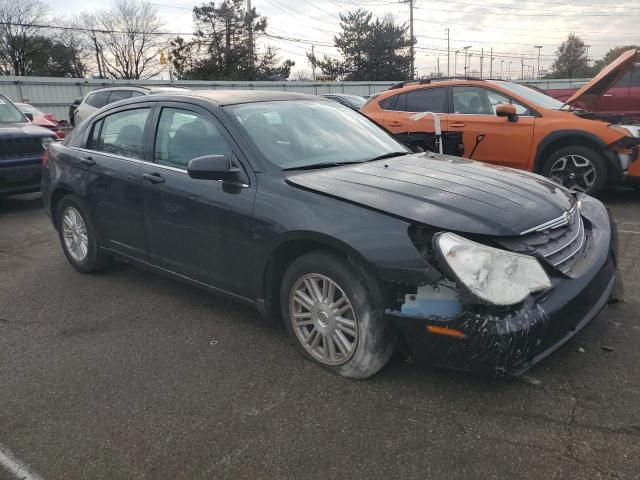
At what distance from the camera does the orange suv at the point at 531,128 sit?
6785 mm

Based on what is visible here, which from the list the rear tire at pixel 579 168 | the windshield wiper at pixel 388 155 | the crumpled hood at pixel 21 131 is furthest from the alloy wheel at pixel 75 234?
the rear tire at pixel 579 168

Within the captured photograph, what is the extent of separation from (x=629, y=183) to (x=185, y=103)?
5.83 m

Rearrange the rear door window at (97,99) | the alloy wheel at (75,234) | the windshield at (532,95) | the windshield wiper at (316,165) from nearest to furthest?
the windshield wiper at (316,165), the alloy wheel at (75,234), the windshield at (532,95), the rear door window at (97,99)

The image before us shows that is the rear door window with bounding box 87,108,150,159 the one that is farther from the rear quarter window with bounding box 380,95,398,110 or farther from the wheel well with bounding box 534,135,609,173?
the wheel well with bounding box 534,135,609,173

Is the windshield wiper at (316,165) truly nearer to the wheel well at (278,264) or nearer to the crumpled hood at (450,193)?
the crumpled hood at (450,193)

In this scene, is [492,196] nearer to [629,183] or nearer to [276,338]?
[276,338]

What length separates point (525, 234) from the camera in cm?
278

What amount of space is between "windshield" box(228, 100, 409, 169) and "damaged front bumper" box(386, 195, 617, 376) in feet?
4.43

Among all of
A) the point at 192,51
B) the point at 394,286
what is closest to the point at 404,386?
the point at 394,286

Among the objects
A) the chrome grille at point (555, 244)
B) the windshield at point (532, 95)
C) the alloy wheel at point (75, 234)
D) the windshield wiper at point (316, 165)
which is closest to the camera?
the chrome grille at point (555, 244)

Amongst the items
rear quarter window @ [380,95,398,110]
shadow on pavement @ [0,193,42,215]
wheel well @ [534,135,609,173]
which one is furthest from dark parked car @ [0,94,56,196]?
wheel well @ [534,135,609,173]

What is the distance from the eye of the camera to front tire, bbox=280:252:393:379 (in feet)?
9.57

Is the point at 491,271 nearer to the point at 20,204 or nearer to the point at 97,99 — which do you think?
the point at 20,204

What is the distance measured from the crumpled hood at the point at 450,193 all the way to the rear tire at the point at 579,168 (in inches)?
142
